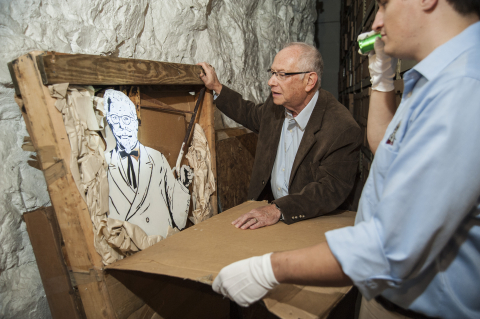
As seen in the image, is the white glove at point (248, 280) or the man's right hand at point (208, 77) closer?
the white glove at point (248, 280)

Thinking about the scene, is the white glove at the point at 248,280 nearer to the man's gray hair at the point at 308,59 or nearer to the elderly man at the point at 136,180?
the elderly man at the point at 136,180

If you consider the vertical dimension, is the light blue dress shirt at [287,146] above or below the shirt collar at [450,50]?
below

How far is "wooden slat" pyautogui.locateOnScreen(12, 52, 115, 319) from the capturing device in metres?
0.98

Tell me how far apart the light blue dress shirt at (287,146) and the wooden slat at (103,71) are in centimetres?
77

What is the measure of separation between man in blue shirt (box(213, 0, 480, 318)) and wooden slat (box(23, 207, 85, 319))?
77 cm

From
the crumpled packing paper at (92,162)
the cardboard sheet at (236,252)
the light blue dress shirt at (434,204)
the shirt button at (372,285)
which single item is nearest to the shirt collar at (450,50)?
the light blue dress shirt at (434,204)

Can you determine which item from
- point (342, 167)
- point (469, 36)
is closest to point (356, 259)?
point (469, 36)

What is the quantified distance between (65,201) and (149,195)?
1.20 feet

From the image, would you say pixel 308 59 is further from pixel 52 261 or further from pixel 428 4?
pixel 52 261

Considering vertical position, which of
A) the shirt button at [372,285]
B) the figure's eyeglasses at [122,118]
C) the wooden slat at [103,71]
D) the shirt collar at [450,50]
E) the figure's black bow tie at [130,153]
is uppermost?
the wooden slat at [103,71]

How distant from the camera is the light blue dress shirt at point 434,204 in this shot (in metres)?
0.57

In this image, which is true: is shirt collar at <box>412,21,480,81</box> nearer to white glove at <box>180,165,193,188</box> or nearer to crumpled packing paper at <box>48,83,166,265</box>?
crumpled packing paper at <box>48,83,166,265</box>

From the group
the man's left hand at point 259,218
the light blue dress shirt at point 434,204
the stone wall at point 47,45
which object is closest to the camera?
the light blue dress shirt at point 434,204

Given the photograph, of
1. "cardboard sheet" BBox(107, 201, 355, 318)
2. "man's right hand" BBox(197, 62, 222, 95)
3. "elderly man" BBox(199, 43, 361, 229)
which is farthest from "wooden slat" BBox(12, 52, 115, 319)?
"man's right hand" BBox(197, 62, 222, 95)
